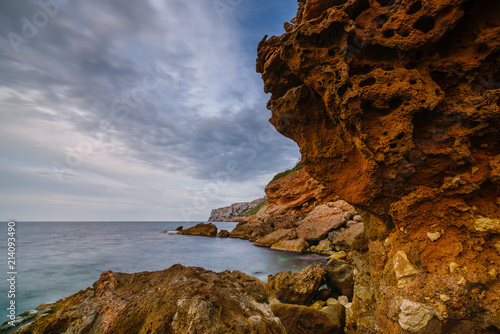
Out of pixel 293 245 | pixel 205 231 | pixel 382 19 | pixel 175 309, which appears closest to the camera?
pixel 175 309

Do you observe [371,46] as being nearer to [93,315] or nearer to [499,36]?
[499,36]

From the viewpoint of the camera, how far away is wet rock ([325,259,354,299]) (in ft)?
25.9

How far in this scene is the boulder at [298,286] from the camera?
7438mm

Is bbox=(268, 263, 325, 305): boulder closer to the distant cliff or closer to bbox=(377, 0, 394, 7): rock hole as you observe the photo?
bbox=(377, 0, 394, 7): rock hole

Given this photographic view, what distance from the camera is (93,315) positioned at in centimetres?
356

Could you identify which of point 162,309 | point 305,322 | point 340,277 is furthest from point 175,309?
point 340,277

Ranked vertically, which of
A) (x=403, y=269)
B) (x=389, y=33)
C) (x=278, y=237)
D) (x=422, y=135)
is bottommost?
(x=278, y=237)

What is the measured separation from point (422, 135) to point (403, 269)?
2387 mm

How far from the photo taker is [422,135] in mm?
4039

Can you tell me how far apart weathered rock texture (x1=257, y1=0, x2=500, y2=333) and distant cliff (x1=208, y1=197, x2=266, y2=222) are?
112912 mm

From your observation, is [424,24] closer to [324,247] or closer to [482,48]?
[482,48]

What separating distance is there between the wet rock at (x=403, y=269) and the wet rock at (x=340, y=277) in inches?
170

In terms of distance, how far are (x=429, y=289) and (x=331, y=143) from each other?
3.19m

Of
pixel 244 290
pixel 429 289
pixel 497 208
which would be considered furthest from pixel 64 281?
pixel 497 208
